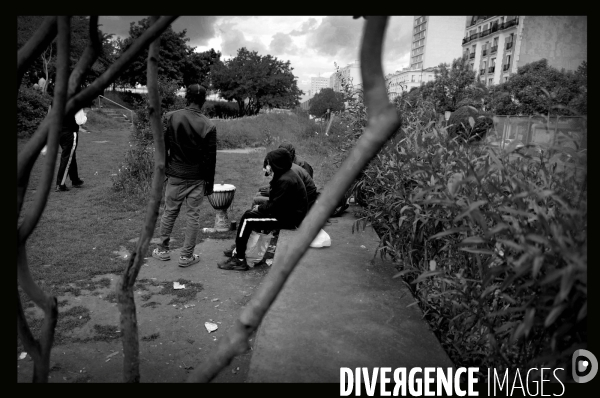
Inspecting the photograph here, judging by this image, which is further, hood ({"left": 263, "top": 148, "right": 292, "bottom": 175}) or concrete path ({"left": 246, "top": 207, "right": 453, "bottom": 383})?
hood ({"left": 263, "top": 148, "right": 292, "bottom": 175})

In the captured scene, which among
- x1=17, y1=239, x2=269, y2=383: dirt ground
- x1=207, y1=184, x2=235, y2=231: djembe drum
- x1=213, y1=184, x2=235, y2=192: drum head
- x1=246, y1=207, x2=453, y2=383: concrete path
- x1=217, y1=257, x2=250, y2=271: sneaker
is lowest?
x1=17, y1=239, x2=269, y2=383: dirt ground

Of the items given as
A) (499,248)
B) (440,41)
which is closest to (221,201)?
(499,248)

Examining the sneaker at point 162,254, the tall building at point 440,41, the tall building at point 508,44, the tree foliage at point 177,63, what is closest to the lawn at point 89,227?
the sneaker at point 162,254

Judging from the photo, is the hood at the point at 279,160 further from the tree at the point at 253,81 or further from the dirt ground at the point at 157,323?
the tree at the point at 253,81

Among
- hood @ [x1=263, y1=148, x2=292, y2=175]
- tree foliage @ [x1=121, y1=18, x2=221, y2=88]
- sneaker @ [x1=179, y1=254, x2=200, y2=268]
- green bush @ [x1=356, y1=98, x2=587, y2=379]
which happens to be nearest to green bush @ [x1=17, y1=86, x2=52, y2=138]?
sneaker @ [x1=179, y1=254, x2=200, y2=268]

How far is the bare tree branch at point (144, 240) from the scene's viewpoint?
1827 mm

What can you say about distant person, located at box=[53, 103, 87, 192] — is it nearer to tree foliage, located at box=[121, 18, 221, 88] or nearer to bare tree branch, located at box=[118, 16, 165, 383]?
bare tree branch, located at box=[118, 16, 165, 383]

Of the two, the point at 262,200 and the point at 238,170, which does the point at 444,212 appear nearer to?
the point at 262,200

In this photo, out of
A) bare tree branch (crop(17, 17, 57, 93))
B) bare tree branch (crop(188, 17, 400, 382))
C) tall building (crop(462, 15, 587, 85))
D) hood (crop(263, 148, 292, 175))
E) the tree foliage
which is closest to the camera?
bare tree branch (crop(188, 17, 400, 382))

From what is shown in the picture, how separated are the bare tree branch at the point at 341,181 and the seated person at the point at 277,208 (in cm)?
329

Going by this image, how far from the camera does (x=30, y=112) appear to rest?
13.9 m

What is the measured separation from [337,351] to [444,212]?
48.9 inches

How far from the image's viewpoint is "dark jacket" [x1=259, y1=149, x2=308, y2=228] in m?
4.69

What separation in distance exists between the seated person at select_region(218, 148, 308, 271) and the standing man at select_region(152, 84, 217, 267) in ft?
1.81
